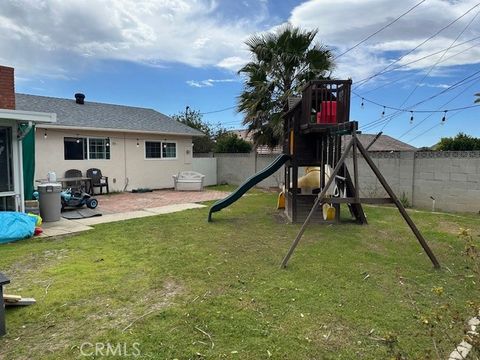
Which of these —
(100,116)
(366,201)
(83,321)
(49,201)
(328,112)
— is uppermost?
(100,116)

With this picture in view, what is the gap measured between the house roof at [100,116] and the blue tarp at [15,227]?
617 centimetres

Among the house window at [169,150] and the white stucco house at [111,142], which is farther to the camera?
the house window at [169,150]

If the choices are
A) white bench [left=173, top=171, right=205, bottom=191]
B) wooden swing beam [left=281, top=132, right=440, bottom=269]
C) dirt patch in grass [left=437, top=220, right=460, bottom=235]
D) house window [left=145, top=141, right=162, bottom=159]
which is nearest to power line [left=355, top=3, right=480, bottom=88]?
dirt patch in grass [left=437, top=220, right=460, bottom=235]

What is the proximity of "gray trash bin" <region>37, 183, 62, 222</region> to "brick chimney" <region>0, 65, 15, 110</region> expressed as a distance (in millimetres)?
1914

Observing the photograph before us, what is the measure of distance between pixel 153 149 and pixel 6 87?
786cm

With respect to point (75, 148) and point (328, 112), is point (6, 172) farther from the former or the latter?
point (328, 112)

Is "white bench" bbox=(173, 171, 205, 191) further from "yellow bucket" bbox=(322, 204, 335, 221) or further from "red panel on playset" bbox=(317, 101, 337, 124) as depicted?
"red panel on playset" bbox=(317, 101, 337, 124)

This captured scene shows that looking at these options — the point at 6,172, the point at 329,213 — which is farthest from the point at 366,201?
the point at 6,172

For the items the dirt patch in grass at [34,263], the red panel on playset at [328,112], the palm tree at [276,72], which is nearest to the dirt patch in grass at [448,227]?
the red panel on playset at [328,112]

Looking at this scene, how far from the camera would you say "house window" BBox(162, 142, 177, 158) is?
1503cm

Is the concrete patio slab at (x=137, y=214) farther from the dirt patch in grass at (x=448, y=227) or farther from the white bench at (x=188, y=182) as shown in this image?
the dirt patch in grass at (x=448, y=227)

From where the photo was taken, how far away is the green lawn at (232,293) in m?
2.59

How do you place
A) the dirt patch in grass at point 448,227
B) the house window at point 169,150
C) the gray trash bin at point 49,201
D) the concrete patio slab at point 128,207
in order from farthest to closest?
1. the house window at point 169,150
2. the gray trash bin at point 49,201
3. the concrete patio slab at point 128,207
4. the dirt patch in grass at point 448,227
